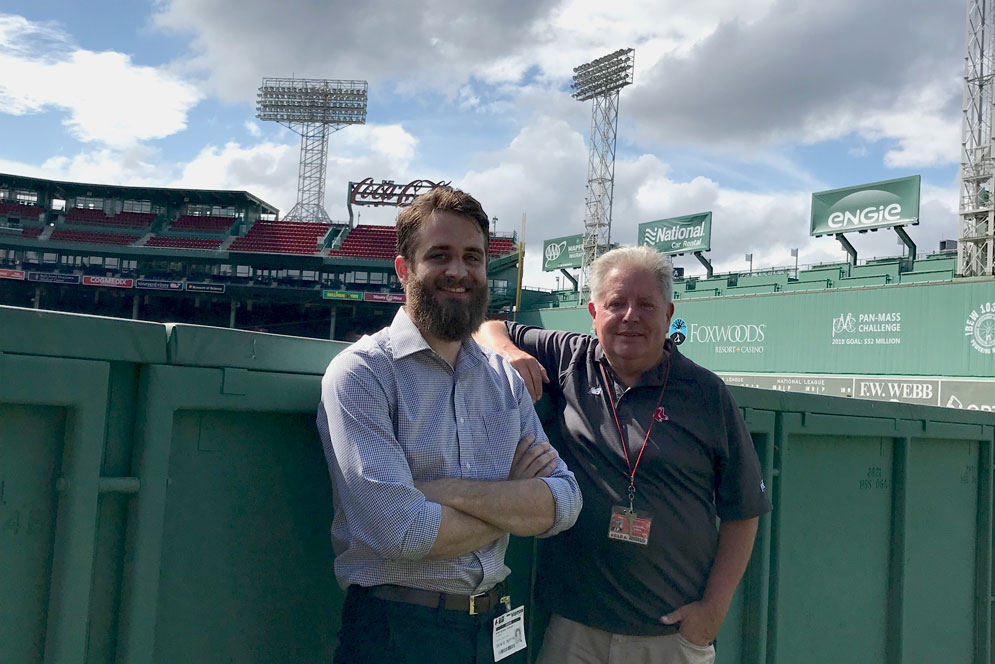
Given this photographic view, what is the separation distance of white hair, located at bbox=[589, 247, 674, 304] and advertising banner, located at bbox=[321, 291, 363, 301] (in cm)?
3996

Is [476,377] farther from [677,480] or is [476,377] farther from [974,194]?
[974,194]

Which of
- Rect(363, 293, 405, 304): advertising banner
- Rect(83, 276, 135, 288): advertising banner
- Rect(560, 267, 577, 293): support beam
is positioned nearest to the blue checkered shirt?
Rect(363, 293, 405, 304): advertising banner

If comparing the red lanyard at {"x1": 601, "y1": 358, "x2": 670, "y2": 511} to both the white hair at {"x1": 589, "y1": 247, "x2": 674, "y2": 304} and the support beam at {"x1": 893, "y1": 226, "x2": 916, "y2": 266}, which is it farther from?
→ the support beam at {"x1": 893, "y1": 226, "x2": 916, "y2": 266}

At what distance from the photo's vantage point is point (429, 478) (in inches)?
75.2

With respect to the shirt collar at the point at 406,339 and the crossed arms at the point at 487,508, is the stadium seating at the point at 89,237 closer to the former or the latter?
the shirt collar at the point at 406,339

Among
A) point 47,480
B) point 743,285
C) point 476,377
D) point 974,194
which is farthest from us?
point 743,285

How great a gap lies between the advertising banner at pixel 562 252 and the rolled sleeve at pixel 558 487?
42599 millimetres

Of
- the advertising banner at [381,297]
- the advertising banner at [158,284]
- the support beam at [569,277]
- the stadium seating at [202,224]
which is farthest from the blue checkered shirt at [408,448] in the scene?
the stadium seating at [202,224]

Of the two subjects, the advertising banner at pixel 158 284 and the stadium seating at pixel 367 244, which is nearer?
the advertising banner at pixel 158 284

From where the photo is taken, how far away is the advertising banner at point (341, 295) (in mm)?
41812

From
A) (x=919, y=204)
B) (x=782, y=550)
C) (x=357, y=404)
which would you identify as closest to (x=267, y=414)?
(x=357, y=404)

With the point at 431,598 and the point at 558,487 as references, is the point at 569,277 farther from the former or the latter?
the point at 431,598

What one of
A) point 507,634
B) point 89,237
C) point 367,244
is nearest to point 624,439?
point 507,634

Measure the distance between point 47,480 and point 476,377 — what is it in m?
1.00
